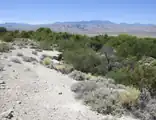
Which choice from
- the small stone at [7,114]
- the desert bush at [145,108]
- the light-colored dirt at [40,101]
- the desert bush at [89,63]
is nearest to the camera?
the small stone at [7,114]

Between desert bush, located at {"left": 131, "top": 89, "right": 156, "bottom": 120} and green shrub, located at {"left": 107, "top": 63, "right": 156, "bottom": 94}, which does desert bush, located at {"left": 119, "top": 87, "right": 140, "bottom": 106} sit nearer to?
desert bush, located at {"left": 131, "top": 89, "right": 156, "bottom": 120}

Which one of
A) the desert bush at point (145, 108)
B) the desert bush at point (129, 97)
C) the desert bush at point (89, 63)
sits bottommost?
the desert bush at point (89, 63)

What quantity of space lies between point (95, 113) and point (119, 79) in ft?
22.6

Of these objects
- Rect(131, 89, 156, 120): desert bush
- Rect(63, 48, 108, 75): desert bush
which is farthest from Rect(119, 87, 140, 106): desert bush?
Rect(63, 48, 108, 75): desert bush

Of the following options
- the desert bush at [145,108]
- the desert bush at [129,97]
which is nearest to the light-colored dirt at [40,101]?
the desert bush at [145,108]

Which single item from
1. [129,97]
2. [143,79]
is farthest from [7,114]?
[143,79]

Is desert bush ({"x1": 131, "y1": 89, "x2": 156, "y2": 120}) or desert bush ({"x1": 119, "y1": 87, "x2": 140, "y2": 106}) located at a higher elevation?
desert bush ({"x1": 119, "y1": 87, "x2": 140, "y2": 106})

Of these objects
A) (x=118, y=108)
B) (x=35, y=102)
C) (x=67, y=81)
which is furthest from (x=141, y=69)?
(x=35, y=102)

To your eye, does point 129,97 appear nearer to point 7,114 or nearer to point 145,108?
point 145,108

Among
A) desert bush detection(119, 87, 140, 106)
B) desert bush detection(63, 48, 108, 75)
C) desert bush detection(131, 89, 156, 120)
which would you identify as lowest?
desert bush detection(63, 48, 108, 75)

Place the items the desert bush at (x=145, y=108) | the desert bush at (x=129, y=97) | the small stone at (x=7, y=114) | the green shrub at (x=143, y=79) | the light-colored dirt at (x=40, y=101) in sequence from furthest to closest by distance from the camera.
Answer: the green shrub at (x=143, y=79) → the desert bush at (x=129, y=97) → the desert bush at (x=145, y=108) → the light-colored dirt at (x=40, y=101) → the small stone at (x=7, y=114)

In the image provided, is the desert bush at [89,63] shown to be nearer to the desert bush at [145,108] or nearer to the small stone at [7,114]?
the desert bush at [145,108]

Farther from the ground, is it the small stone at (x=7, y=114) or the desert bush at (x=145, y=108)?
the small stone at (x=7, y=114)

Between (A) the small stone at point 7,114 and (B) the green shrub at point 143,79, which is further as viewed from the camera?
(B) the green shrub at point 143,79
